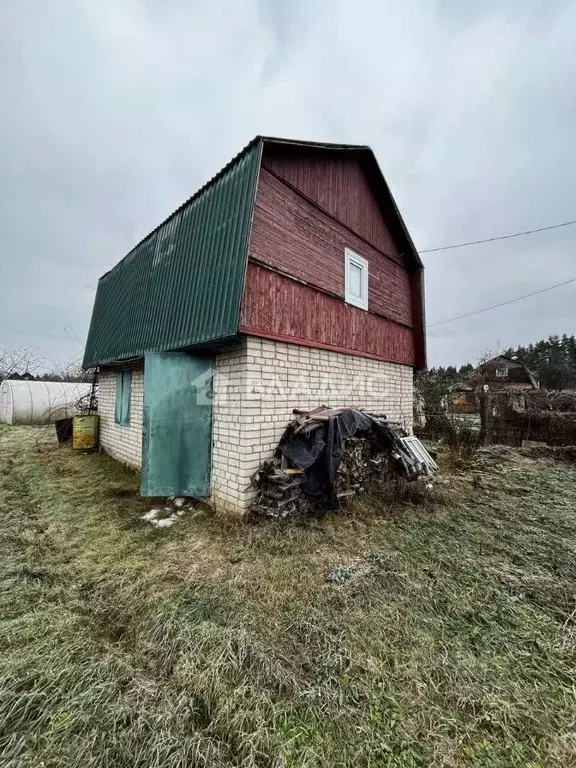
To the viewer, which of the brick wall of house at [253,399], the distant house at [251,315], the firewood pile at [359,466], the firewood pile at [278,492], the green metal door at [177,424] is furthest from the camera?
the firewood pile at [359,466]

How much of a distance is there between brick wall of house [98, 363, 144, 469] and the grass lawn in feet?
8.29

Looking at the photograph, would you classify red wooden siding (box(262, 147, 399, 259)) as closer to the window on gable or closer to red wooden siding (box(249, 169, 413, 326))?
red wooden siding (box(249, 169, 413, 326))

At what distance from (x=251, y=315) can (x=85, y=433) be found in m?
7.23

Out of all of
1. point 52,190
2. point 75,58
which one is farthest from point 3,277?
point 75,58

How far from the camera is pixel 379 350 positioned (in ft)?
23.9

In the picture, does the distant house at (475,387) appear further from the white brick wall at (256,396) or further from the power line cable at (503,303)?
the white brick wall at (256,396)

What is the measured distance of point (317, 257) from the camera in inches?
221

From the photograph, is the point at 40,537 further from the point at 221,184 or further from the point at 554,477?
the point at 554,477

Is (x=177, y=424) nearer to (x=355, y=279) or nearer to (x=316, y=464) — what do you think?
(x=316, y=464)

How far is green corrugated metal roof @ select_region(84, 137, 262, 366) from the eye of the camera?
4.45 meters

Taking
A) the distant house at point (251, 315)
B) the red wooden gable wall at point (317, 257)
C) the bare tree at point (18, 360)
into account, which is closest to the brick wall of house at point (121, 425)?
the distant house at point (251, 315)

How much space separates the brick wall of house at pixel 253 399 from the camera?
14.3 feet

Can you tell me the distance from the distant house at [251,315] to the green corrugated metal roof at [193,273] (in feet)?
0.09

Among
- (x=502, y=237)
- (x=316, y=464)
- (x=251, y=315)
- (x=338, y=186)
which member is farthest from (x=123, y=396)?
(x=502, y=237)
